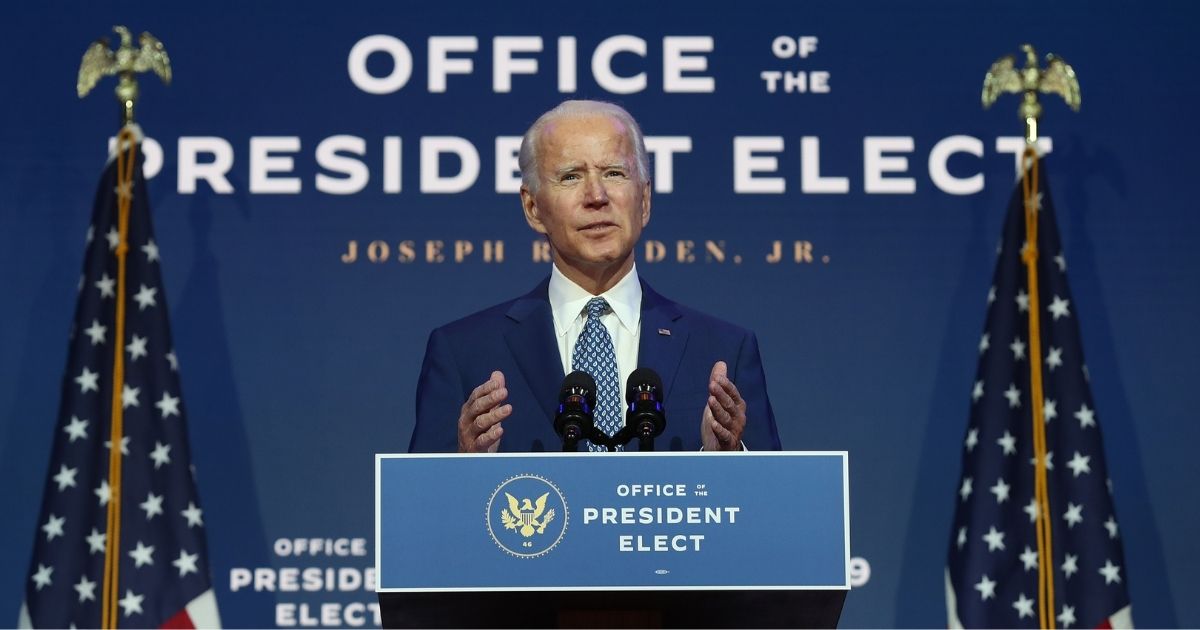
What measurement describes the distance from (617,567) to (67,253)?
11.3 ft

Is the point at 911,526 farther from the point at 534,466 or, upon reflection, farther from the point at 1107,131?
the point at 534,466

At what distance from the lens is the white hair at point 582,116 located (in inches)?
160

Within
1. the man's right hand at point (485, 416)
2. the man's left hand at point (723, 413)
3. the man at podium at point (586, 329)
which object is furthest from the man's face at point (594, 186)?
the man's right hand at point (485, 416)

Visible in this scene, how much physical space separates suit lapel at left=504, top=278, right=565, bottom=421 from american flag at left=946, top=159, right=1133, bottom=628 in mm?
1693

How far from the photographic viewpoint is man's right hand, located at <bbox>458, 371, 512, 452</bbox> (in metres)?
3.14

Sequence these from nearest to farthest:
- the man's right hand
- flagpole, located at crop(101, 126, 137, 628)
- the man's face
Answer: the man's right hand, the man's face, flagpole, located at crop(101, 126, 137, 628)

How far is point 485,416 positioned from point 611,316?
997mm

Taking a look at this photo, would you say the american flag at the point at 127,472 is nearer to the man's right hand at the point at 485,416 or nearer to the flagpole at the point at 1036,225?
the man's right hand at the point at 485,416

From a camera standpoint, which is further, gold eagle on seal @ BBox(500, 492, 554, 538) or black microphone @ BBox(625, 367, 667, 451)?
black microphone @ BBox(625, 367, 667, 451)

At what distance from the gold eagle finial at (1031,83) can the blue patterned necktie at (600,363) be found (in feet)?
6.16

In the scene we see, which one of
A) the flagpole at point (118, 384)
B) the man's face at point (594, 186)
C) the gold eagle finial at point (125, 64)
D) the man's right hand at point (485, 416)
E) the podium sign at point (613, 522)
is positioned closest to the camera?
the podium sign at point (613, 522)

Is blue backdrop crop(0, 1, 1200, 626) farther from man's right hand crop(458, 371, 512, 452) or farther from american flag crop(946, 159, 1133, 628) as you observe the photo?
man's right hand crop(458, 371, 512, 452)

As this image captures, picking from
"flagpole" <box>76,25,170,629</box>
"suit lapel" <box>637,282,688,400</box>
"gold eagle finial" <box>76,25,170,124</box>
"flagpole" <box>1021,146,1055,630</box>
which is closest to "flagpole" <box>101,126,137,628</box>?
"flagpole" <box>76,25,170,629</box>

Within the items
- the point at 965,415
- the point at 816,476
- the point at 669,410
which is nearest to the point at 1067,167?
Result: the point at 965,415
